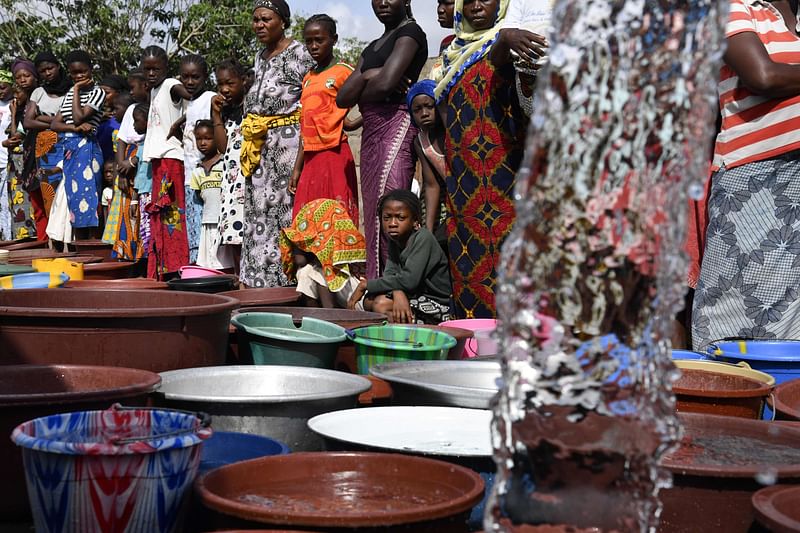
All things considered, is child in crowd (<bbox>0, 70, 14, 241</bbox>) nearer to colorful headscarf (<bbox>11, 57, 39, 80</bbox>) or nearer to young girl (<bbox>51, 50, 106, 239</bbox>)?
colorful headscarf (<bbox>11, 57, 39, 80</bbox>)

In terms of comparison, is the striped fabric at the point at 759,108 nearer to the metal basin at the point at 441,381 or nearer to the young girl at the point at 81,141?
the metal basin at the point at 441,381

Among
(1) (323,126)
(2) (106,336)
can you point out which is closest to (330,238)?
(1) (323,126)

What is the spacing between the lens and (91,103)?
8500 millimetres

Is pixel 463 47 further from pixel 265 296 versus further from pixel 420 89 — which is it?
pixel 265 296

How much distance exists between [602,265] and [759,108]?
6.96 ft

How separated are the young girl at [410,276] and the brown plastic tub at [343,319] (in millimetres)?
793

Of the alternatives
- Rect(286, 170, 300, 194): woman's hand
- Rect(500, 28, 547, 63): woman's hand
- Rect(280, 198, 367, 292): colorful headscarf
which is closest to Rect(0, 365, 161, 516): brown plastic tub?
Rect(500, 28, 547, 63): woman's hand

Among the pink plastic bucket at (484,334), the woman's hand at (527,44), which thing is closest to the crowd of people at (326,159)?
the woman's hand at (527,44)

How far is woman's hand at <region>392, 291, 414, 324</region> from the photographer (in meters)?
4.48

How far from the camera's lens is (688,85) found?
4.72 feet

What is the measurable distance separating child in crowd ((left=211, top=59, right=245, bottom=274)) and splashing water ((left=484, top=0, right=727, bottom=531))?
5.00 m

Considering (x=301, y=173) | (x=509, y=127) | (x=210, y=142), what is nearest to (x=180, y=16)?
(x=210, y=142)

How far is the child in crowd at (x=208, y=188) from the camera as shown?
21.6ft

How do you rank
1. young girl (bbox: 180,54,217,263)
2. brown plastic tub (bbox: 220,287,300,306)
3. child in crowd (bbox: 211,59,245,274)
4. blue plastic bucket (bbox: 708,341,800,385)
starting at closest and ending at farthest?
blue plastic bucket (bbox: 708,341,800,385)
brown plastic tub (bbox: 220,287,300,306)
child in crowd (bbox: 211,59,245,274)
young girl (bbox: 180,54,217,263)
